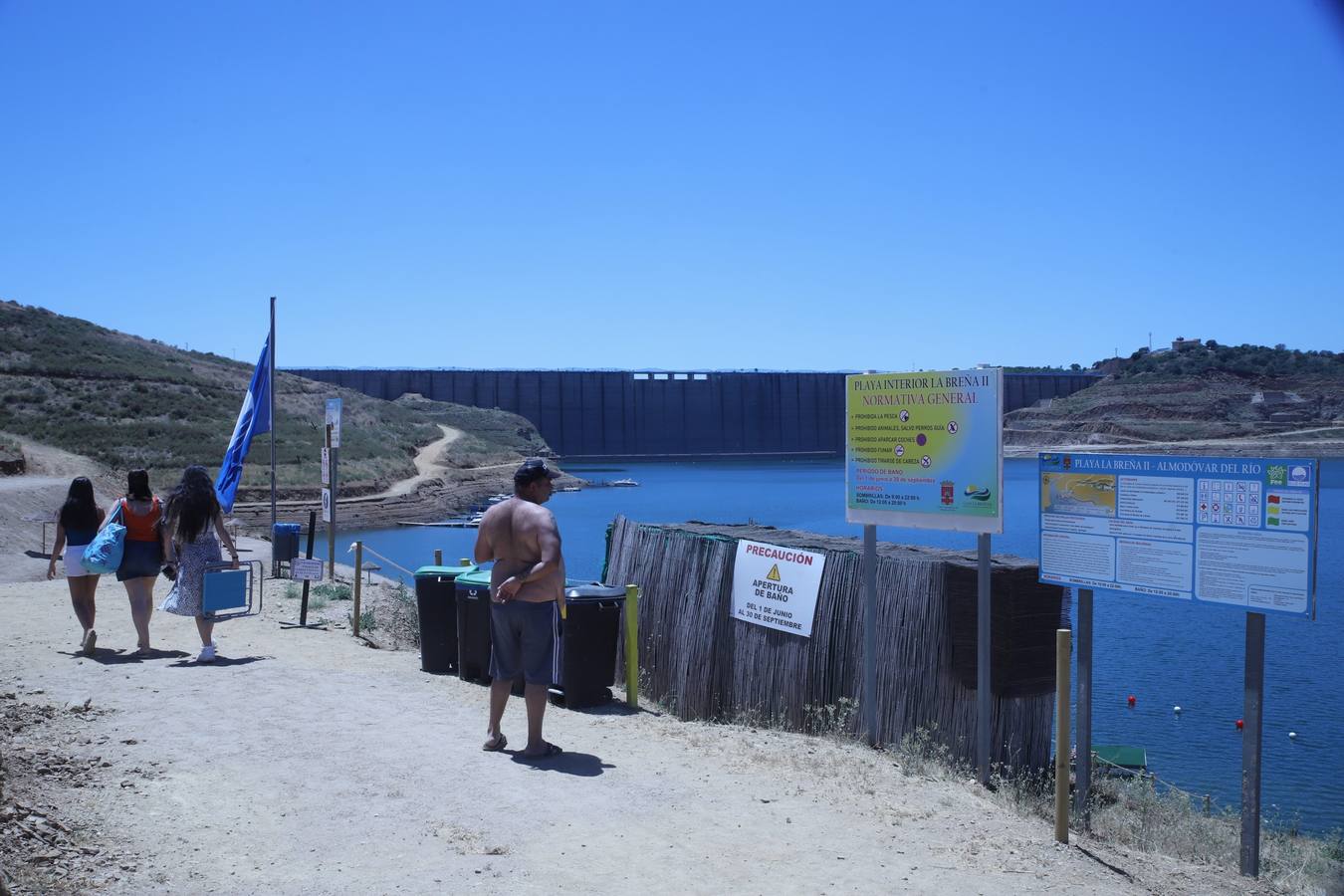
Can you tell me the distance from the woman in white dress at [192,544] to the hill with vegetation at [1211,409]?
258ft

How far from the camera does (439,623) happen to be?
9.76 metres

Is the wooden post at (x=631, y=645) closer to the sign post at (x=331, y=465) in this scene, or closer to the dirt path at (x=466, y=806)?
the dirt path at (x=466, y=806)

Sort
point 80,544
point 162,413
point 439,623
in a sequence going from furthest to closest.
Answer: point 162,413, point 80,544, point 439,623

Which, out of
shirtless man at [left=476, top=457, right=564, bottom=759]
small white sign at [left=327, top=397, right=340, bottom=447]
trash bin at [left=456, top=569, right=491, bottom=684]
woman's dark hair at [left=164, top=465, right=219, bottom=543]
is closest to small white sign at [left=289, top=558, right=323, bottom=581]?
woman's dark hair at [left=164, top=465, right=219, bottom=543]

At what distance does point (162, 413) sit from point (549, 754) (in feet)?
172

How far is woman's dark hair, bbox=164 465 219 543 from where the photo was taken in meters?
9.55

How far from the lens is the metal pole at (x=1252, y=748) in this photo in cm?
588

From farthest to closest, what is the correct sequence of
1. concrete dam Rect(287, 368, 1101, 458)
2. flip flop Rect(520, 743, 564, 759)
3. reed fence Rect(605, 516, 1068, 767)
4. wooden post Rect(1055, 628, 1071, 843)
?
concrete dam Rect(287, 368, 1101, 458) < reed fence Rect(605, 516, 1068, 767) < flip flop Rect(520, 743, 564, 759) < wooden post Rect(1055, 628, 1071, 843)

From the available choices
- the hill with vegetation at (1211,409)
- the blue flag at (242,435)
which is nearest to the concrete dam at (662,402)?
the hill with vegetation at (1211,409)

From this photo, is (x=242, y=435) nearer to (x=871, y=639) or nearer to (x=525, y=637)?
(x=525, y=637)

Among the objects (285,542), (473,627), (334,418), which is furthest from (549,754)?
(285,542)

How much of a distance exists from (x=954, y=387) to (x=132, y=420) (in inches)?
2018

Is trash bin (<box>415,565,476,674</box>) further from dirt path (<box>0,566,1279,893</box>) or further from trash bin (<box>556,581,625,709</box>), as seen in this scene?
trash bin (<box>556,581,625,709</box>)

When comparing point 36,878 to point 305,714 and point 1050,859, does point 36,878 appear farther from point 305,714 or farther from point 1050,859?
point 1050,859
